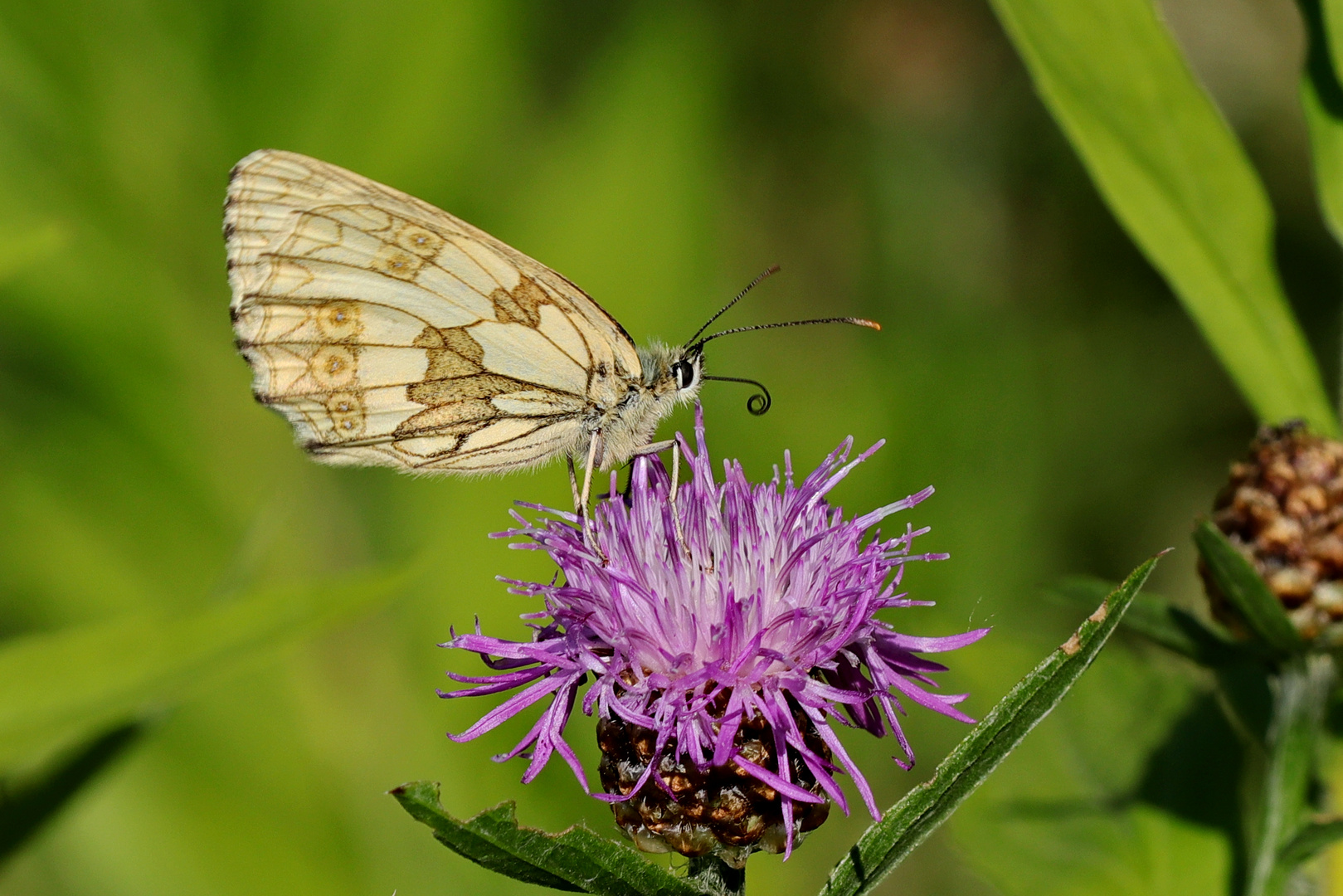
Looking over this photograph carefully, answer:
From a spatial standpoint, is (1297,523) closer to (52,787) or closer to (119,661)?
(119,661)

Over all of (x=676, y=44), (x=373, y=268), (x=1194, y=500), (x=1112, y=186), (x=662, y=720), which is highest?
(x=676, y=44)

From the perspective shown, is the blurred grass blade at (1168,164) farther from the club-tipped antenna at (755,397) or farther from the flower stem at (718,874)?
the flower stem at (718,874)

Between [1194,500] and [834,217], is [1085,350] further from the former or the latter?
[834,217]

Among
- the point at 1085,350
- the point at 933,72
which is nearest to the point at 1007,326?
the point at 1085,350

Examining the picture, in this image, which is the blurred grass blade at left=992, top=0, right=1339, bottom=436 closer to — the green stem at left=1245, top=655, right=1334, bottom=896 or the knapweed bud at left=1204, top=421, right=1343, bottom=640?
the knapweed bud at left=1204, top=421, right=1343, bottom=640

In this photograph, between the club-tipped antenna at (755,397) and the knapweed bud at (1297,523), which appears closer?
the knapweed bud at (1297,523)

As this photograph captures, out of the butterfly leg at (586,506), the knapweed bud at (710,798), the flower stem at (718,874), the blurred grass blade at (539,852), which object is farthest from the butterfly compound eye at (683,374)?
the blurred grass blade at (539,852)

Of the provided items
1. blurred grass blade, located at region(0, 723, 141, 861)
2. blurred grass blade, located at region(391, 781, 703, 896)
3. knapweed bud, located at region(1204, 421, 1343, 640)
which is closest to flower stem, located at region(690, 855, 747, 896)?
blurred grass blade, located at region(391, 781, 703, 896)
